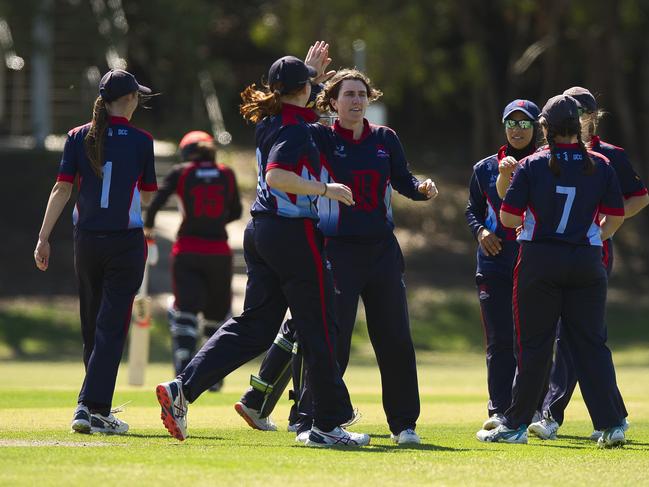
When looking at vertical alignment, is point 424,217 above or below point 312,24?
below

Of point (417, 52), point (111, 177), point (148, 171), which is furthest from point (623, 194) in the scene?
point (417, 52)

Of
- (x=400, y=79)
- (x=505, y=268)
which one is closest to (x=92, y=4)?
(x=400, y=79)

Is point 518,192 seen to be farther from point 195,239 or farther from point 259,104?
point 195,239

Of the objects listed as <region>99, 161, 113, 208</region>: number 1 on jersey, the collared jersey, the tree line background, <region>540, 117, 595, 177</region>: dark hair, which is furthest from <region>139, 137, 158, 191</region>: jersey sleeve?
the tree line background

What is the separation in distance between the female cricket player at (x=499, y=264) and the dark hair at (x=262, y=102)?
1.82 meters

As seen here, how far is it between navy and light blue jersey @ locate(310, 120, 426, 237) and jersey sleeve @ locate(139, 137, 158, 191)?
3.91 ft

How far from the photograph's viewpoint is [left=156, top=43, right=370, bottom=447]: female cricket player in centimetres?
777

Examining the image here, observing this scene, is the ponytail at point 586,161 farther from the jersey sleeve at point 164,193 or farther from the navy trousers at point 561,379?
the jersey sleeve at point 164,193

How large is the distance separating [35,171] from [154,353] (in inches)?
247

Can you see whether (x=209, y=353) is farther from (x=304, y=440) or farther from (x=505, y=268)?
(x=505, y=268)

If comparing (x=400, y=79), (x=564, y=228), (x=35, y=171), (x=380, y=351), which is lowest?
(x=380, y=351)

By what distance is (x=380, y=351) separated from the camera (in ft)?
27.3

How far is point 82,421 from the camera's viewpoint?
8.47 metres

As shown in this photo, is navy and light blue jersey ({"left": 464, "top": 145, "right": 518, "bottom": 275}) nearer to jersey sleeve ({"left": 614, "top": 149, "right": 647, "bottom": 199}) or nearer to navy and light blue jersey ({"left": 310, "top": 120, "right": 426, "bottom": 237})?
jersey sleeve ({"left": 614, "top": 149, "right": 647, "bottom": 199})
